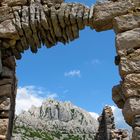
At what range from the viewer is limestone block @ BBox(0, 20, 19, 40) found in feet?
21.0

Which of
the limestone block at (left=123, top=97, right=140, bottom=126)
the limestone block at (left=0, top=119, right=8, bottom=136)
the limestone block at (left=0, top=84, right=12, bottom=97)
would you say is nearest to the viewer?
the limestone block at (left=123, top=97, right=140, bottom=126)

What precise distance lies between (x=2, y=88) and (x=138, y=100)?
2.89 m

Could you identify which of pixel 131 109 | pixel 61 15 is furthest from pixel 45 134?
pixel 131 109

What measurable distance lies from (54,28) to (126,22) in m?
1.59

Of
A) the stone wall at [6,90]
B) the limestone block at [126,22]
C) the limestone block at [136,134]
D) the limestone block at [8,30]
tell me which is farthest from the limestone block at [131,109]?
the limestone block at [8,30]

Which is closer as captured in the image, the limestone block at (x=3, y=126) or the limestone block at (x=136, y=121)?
the limestone block at (x=136, y=121)

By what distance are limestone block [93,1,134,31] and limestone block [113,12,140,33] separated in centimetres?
18

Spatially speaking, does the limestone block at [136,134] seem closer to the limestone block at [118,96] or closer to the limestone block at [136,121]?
the limestone block at [136,121]

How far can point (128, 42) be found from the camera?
5484 millimetres

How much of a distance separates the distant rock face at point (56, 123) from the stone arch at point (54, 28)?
205 ft

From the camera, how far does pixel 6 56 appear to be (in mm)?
6738

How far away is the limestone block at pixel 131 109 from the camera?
477cm

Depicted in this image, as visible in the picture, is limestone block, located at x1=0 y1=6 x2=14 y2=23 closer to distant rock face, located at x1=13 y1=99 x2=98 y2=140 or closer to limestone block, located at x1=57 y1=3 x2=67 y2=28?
limestone block, located at x1=57 y1=3 x2=67 y2=28

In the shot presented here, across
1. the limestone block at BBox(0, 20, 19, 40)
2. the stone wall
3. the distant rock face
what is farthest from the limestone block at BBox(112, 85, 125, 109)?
the distant rock face
